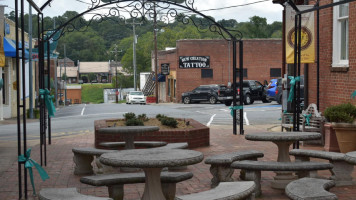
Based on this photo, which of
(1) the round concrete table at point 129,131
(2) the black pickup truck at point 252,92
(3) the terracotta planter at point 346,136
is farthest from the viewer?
(2) the black pickup truck at point 252,92

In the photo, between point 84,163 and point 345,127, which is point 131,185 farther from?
point 345,127

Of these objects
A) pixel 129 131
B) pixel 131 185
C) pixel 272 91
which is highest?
pixel 272 91

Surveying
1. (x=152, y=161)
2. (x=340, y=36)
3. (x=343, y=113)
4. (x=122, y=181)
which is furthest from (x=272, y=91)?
(x=152, y=161)

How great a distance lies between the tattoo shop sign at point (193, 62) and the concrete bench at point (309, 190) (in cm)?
4908

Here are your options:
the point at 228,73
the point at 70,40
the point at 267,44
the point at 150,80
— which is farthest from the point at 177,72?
the point at 70,40

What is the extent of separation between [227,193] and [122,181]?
1.88 metres

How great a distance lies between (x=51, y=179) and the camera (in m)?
10.2

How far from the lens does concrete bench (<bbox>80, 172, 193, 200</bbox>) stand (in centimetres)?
765

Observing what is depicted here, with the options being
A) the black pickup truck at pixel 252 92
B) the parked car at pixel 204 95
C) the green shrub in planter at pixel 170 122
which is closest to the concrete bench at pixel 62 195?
the green shrub in planter at pixel 170 122

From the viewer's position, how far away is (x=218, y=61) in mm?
57062

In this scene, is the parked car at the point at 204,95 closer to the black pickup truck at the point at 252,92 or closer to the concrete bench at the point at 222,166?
the black pickup truck at the point at 252,92

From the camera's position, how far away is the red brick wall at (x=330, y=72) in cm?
1352

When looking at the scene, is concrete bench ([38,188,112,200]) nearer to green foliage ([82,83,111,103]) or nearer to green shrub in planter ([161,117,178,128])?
green shrub in planter ([161,117,178,128])

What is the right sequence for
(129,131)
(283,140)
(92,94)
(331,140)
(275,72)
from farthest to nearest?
(92,94) < (275,72) < (331,140) < (129,131) < (283,140)
